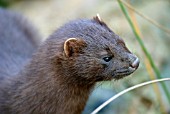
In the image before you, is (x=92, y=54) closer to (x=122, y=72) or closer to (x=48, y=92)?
(x=122, y=72)

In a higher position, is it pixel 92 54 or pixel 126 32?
pixel 126 32

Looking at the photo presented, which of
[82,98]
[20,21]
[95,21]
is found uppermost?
[20,21]

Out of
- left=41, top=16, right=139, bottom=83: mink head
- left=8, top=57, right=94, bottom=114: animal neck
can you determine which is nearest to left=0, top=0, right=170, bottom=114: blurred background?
left=8, top=57, right=94, bottom=114: animal neck

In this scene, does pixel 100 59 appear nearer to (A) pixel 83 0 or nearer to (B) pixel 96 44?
(B) pixel 96 44

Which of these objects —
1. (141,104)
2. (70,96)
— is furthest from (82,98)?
(141,104)

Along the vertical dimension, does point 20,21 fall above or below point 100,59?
above

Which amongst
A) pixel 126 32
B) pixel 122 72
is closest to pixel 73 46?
pixel 122 72

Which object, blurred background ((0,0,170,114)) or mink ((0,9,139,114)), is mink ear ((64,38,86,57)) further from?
blurred background ((0,0,170,114))

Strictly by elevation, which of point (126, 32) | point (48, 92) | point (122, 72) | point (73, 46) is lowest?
point (122, 72)
